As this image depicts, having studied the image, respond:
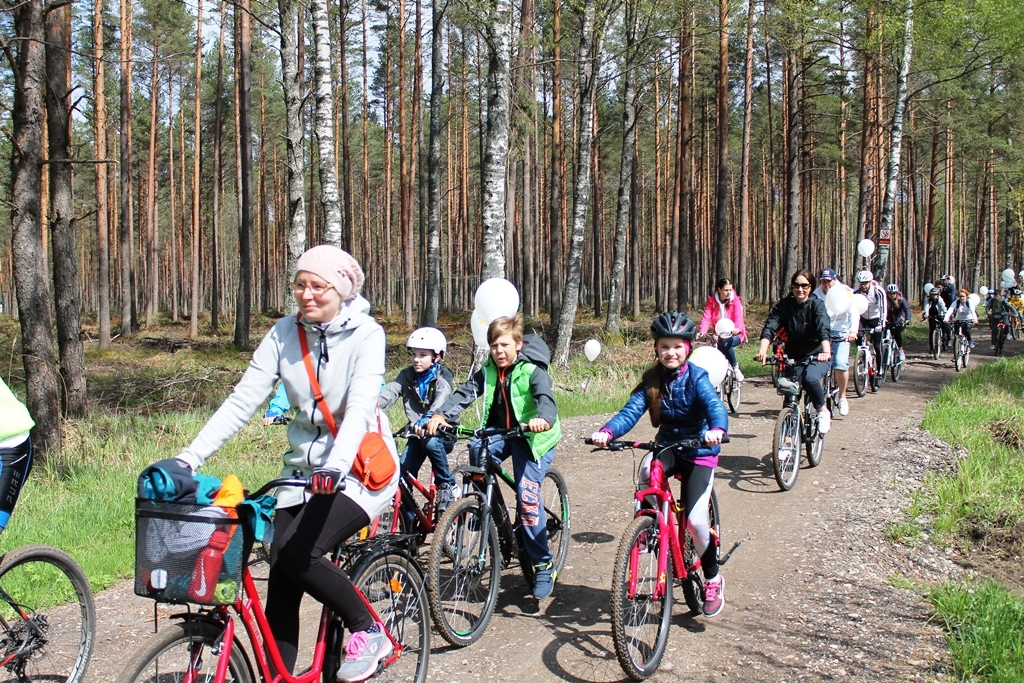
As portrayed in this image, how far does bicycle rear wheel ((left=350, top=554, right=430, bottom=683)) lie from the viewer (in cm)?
364

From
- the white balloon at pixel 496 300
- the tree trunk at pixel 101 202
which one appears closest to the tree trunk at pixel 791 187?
the white balloon at pixel 496 300

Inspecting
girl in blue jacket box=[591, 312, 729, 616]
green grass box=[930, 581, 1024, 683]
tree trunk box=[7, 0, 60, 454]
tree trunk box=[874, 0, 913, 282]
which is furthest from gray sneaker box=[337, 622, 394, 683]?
tree trunk box=[874, 0, 913, 282]

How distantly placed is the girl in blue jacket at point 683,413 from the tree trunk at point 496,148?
852 centimetres

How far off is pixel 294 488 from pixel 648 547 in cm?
206

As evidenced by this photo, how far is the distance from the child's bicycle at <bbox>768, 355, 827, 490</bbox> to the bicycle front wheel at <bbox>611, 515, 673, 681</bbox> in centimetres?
392

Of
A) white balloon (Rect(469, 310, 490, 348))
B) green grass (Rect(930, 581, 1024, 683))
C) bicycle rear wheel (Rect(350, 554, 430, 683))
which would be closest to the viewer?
bicycle rear wheel (Rect(350, 554, 430, 683))

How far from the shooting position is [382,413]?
371 cm

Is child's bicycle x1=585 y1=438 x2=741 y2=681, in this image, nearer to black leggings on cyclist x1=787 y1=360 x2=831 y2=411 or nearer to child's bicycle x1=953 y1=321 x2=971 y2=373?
black leggings on cyclist x1=787 y1=360 x2=831 y2=411

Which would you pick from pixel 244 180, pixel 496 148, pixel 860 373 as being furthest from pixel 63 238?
pixel 244 180

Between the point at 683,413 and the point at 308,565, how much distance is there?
8.29 feet

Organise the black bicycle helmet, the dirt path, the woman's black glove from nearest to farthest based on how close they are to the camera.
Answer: the woman's black glove < the dirt path < the black bicycle helmet

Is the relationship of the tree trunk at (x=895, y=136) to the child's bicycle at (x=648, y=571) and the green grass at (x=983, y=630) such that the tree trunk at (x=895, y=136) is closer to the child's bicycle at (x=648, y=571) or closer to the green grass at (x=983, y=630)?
the green grass at (x=983, y=630)

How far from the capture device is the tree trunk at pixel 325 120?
42.5 feet

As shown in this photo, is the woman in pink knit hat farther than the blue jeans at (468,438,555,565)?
No
